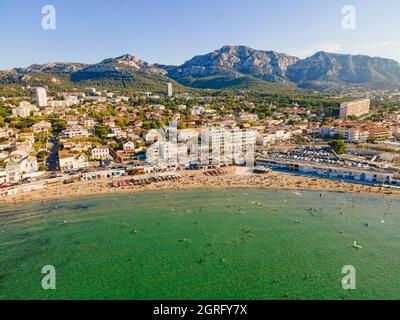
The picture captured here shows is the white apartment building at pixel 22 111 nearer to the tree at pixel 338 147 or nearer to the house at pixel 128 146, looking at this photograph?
the house at pixel 128 146

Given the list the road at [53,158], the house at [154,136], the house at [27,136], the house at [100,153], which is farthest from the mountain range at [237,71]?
the house at [100,153]

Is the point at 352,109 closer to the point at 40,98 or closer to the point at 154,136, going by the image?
the point at 154,136

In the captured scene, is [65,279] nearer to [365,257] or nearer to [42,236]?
[42,236]

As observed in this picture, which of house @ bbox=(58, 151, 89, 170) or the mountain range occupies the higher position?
the mountain range

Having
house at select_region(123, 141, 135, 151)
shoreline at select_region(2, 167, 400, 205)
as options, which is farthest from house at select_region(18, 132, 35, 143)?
shoreline at select_region(2, 167, 400, 205)

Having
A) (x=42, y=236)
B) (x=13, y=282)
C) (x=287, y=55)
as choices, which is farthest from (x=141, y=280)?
(x=287, y=55)

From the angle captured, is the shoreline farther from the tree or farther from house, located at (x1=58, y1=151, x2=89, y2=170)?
the tree
